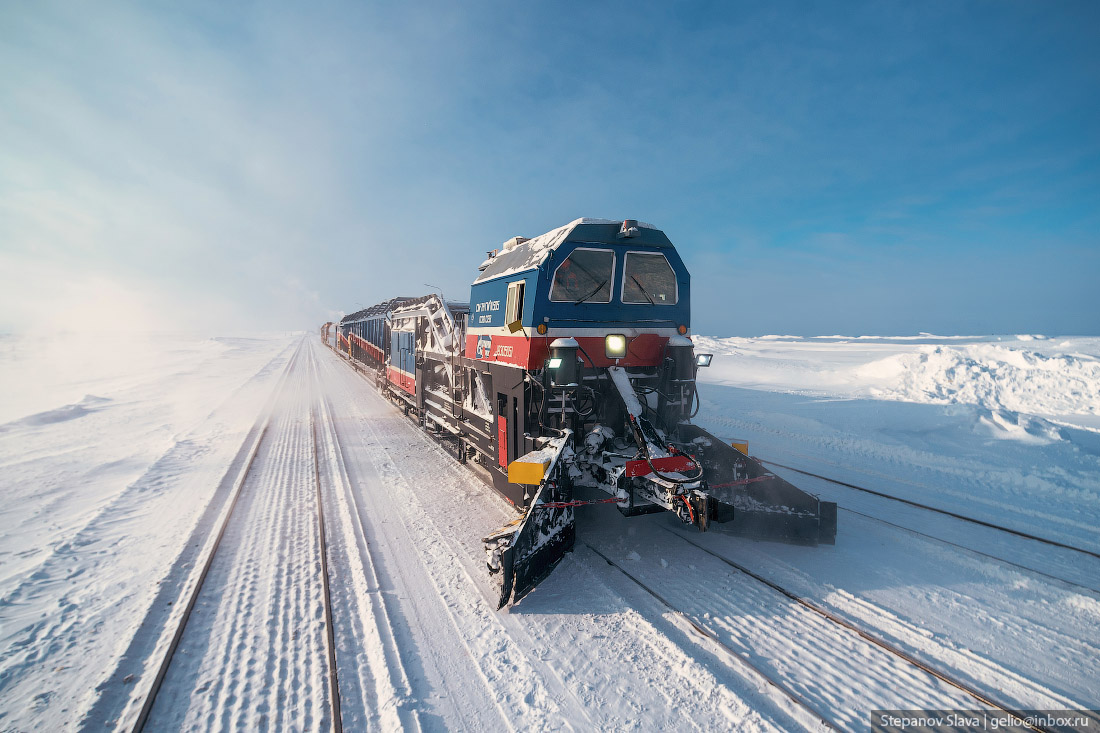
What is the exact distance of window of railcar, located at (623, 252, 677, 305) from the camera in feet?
20.8

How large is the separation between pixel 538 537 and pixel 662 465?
5.32 ft

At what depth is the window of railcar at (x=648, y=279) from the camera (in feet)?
20.8

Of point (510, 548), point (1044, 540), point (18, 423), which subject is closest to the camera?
point (510, 548)

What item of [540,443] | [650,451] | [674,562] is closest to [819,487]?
[674,562]

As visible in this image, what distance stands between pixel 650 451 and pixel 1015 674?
11.0 ft

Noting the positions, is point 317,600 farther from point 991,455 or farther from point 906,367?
point 906,367

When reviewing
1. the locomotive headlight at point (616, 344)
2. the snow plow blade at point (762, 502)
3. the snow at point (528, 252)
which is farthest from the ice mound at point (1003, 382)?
the snow at point (528, 252)

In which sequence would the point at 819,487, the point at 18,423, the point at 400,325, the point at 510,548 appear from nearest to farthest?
the point at 510,548
the point at 819,487
the point at 18,423
the point at 400,325

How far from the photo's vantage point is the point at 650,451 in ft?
16.6

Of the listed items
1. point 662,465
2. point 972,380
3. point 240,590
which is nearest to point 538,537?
point 662,465

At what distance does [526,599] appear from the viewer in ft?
15.3

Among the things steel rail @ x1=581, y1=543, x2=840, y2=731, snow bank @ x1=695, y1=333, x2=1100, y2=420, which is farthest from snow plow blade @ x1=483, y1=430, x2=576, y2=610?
snow bank @ x1=695, y1=333, x2=1100, y2=420

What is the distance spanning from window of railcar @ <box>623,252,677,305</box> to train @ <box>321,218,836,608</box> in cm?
2

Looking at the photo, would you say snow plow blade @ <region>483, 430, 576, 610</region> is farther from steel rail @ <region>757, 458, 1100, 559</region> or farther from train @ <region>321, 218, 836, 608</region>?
steel rail @ <region>757, 458, 1100, 559</region>
